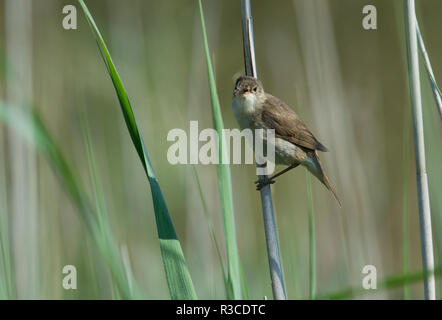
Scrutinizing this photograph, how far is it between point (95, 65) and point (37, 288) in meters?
2.54

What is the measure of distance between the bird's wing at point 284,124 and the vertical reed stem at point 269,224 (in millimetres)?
531

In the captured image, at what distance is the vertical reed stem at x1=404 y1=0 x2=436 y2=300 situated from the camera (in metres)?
1.56

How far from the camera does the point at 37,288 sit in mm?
2178

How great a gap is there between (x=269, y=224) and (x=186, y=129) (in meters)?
1.72

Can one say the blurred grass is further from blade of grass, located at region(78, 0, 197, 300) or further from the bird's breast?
the bird's breast

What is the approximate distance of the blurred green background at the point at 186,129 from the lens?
Answer: 7.27 feet

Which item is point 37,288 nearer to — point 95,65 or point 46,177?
point 46,177

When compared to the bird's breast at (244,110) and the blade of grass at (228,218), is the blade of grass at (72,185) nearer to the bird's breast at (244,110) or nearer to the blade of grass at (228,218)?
the blade of grass at (228,218)

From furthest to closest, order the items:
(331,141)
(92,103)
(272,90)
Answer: (272,90) → (92,103) → (331,141)

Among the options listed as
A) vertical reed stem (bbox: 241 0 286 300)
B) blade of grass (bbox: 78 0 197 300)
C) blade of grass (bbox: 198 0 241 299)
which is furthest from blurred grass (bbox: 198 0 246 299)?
vertical reed stem (bbox: 241 0 286 300)

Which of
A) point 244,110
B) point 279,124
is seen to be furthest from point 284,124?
point 244,110

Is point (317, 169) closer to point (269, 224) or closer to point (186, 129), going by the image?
point (269, 224)
